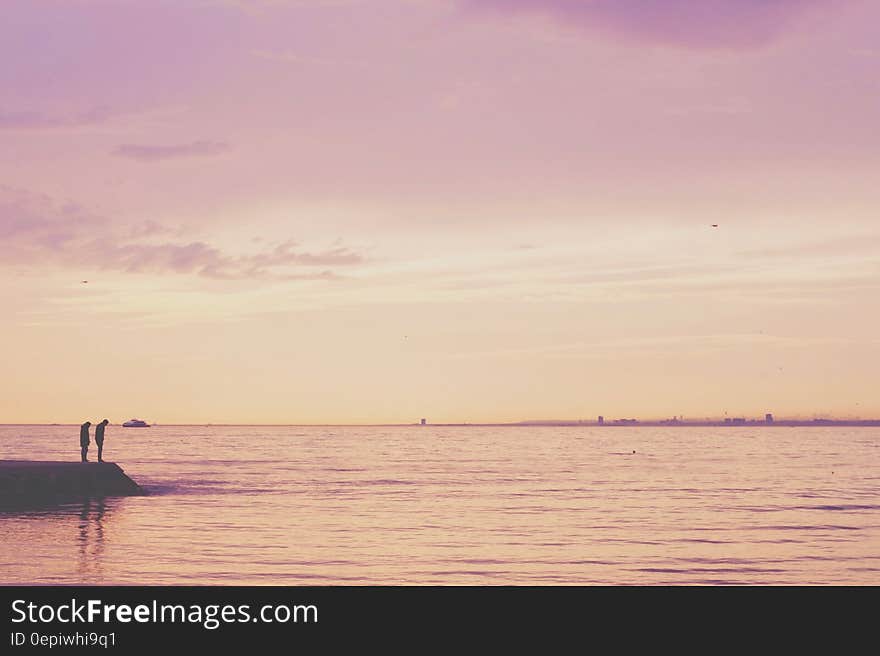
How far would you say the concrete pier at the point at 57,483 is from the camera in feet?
141

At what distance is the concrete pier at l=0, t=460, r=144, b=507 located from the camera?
141ft

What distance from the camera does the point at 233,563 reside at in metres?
25.9

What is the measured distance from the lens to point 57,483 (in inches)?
1769

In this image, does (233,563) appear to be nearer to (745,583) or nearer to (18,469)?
(745,583)
